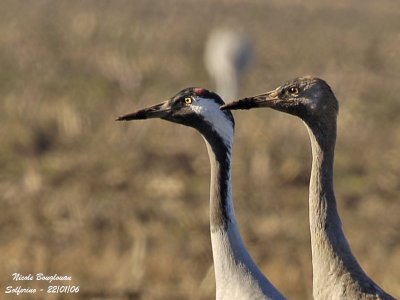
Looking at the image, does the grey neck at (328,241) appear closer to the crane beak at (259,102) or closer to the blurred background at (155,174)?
the crane beak at (259,102)

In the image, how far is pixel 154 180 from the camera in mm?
14914

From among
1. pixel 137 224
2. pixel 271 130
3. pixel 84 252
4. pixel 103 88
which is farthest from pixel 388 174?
pixel 103 88

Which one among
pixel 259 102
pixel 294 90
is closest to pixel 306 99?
pixel 294 90

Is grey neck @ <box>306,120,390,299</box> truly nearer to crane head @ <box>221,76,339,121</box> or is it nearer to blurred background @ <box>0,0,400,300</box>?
crane head @ <box>221,76,339,121</box>

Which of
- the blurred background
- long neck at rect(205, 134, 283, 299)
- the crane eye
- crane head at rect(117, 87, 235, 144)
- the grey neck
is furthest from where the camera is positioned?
the blurred background

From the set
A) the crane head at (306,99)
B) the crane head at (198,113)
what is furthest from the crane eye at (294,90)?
the crane head at (198,113)

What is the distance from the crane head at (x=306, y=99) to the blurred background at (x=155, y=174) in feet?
13.3

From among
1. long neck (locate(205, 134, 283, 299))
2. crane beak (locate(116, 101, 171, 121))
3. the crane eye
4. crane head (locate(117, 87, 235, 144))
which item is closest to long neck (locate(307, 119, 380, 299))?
the crane eye

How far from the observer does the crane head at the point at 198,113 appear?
702 cm

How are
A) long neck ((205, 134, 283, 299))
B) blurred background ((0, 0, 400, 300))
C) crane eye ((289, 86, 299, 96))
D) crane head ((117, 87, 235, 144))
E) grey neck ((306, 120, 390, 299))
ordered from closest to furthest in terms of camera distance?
grey neck ((306, 120, 390, 299)), crane eye ((289, 86, 299, 96)), long neck ((205, 134, 283, 299)), crane head ((117, 87, 235, 144)), blurred background ((0, 0, 400, 300))

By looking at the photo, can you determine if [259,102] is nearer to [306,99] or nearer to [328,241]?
[306,99]

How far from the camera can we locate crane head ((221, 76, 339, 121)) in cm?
625

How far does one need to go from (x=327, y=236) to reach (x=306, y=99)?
659 millimetres

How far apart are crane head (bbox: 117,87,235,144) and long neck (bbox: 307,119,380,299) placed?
31.3 inches
